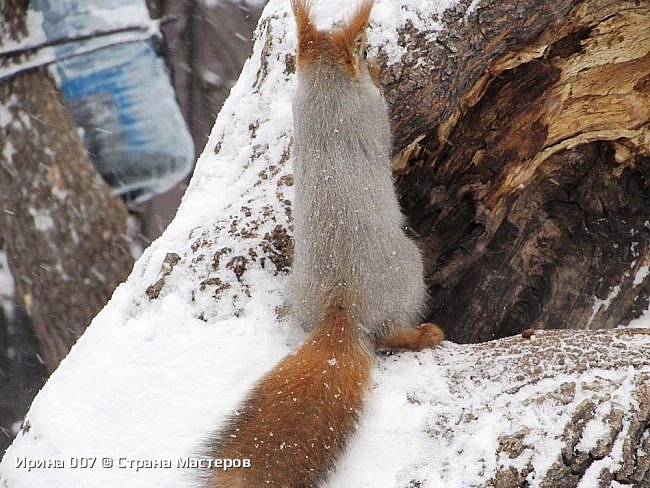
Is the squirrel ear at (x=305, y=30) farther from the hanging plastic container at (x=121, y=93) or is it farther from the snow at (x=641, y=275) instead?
the hanging plastic container at (x=121, y=93)

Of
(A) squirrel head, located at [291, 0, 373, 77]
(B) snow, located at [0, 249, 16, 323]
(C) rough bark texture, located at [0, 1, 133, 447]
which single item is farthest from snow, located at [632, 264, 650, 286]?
(B) snow, located at [0, 249, 16, 323]

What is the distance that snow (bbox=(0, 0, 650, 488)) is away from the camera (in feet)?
5.45

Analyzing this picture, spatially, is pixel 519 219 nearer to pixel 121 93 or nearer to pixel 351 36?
pixel 351 36

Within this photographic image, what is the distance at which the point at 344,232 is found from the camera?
6.70ft

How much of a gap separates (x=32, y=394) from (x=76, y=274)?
736mm

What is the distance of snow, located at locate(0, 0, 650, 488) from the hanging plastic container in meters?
2.23

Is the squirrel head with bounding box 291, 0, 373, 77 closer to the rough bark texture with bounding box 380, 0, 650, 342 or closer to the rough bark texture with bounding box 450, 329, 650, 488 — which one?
the rough bark texture with bounding box 380, 0, 650, 342

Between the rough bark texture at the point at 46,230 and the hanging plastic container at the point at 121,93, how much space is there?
111mm

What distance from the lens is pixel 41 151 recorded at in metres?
4.41

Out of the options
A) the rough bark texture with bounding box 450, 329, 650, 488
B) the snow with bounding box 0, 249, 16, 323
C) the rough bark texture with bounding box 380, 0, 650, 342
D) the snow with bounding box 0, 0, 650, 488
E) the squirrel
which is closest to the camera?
the rough bark texture with bounding box 450, 329, 650, 488

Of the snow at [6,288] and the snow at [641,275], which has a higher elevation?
the snow at [641,275]

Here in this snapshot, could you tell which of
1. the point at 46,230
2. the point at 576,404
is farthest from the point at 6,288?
the point at 576,404

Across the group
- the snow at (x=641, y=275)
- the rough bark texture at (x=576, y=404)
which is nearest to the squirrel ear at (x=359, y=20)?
the rough bark texture at (x=576, y=404)

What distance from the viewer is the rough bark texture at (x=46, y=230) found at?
14.3ft
